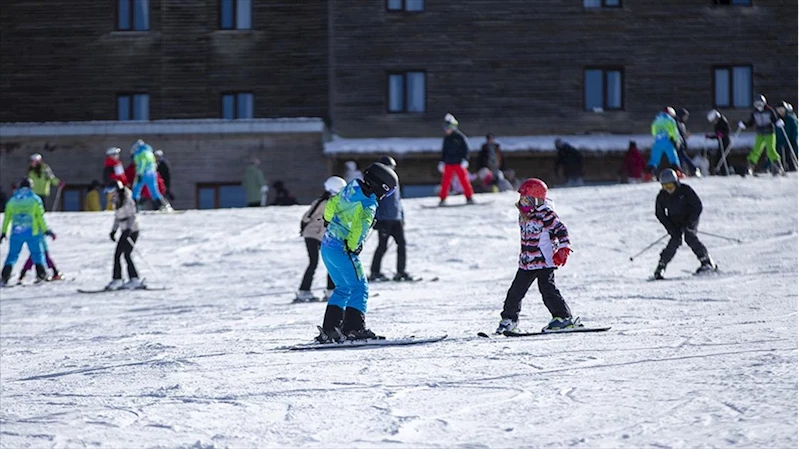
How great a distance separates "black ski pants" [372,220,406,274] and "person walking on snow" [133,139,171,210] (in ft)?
26.7

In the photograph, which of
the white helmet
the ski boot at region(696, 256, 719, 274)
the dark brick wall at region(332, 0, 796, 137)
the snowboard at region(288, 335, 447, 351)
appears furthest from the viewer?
the dark brick wall at region(332, 0, 796, 137)

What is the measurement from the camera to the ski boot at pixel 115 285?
16609mm

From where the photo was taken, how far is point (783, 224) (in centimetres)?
1927

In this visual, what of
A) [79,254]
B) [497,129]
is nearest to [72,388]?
[79,254]

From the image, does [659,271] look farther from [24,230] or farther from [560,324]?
[24,230]

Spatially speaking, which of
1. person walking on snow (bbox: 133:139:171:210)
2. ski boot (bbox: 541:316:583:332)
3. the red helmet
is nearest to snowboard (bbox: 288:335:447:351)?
ski boot (bbox: 541:316:583:332)

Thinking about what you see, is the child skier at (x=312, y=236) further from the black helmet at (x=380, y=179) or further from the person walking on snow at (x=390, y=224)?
the black helmet at (x=380, y=179)

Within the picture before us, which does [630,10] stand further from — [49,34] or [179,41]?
[49,34]

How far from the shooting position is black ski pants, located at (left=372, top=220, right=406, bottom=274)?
605 inches

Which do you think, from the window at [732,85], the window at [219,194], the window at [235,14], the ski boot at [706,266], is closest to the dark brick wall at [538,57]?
the window at [732,85]

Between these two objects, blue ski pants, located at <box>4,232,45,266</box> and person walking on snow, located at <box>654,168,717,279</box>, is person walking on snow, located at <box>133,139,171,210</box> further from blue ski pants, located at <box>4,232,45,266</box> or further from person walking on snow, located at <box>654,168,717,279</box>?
person walking on snow, located at <box>654,168,717,279</box>

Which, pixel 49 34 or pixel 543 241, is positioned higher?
pixel 49 34

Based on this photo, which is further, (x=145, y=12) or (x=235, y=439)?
(x=145, y=12)

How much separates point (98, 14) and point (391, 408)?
26.3 m
